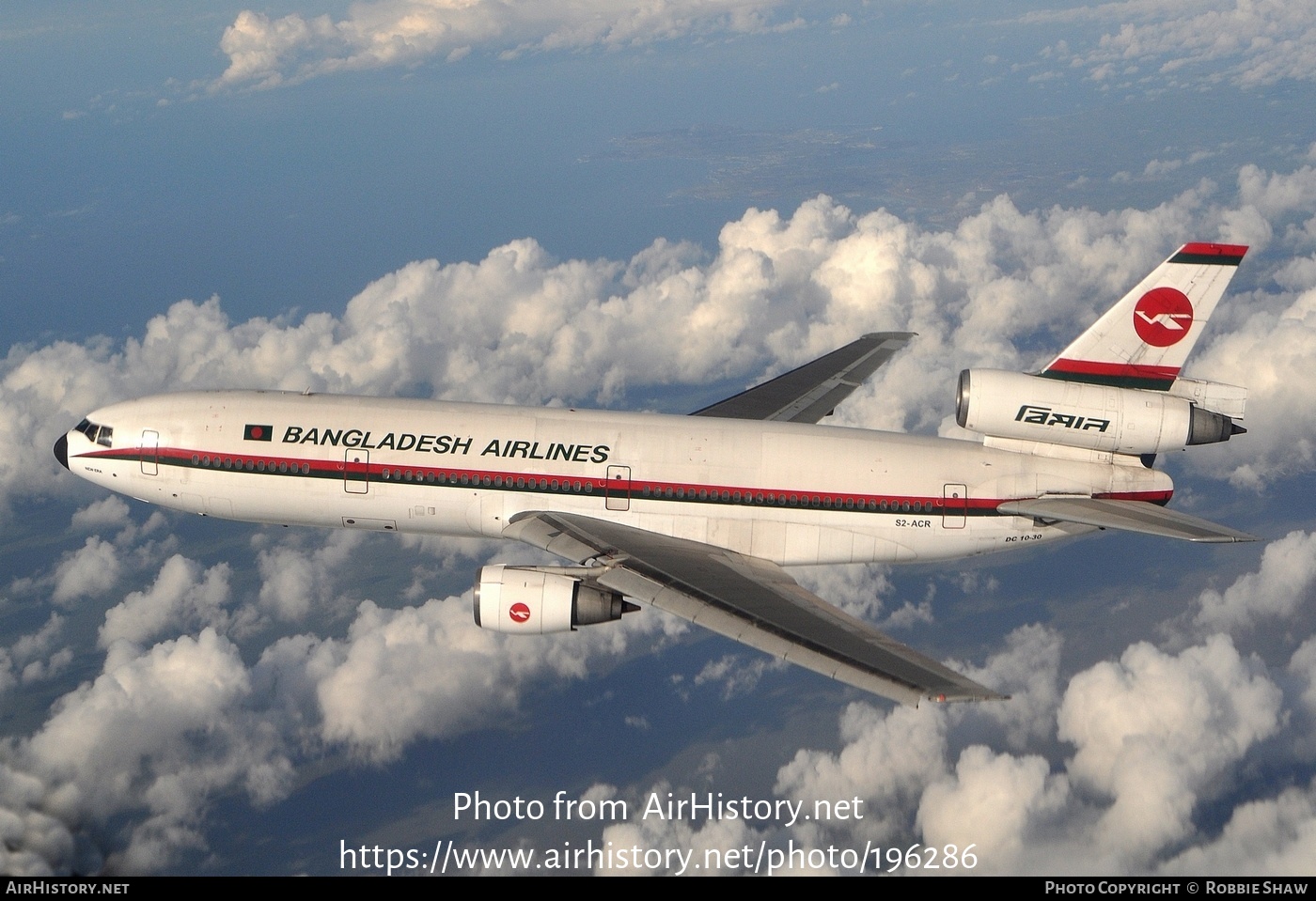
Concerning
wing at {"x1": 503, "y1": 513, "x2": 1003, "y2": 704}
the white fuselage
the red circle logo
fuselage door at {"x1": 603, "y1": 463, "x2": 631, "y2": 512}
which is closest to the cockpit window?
the white fuselage

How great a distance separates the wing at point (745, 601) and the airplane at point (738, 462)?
0.26 metres

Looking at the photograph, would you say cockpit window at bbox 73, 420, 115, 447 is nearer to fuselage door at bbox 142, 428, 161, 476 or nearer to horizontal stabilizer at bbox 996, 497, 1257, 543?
fuselage door at bbox 142, 428, 161, 476

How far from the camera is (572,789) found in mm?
139000

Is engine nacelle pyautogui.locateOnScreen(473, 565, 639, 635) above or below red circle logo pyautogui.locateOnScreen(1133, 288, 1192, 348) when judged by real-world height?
below

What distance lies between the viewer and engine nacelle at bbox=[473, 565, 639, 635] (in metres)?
33.9

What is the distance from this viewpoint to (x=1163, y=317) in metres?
37.0

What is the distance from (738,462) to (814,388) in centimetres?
1255

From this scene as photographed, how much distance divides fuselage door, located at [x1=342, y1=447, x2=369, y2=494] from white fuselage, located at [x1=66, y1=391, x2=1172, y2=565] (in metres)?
0.06

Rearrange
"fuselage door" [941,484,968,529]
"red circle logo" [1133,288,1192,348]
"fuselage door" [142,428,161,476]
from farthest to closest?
"fuselage door" [142,428,161,476]
"fuselage door" [941,484,968,529]
"red circle logo" [1133,288,1192,348]

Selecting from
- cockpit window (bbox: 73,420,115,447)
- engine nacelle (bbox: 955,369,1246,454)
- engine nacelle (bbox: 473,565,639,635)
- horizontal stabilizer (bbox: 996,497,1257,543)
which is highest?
engine nacelle (bbox: 955,369,1246,454)

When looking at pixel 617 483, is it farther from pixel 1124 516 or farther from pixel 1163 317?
pixel 1163 317

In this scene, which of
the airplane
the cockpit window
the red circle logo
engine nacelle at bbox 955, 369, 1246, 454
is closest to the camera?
engine nacelle at bbox 955, 369, 1246, 454
